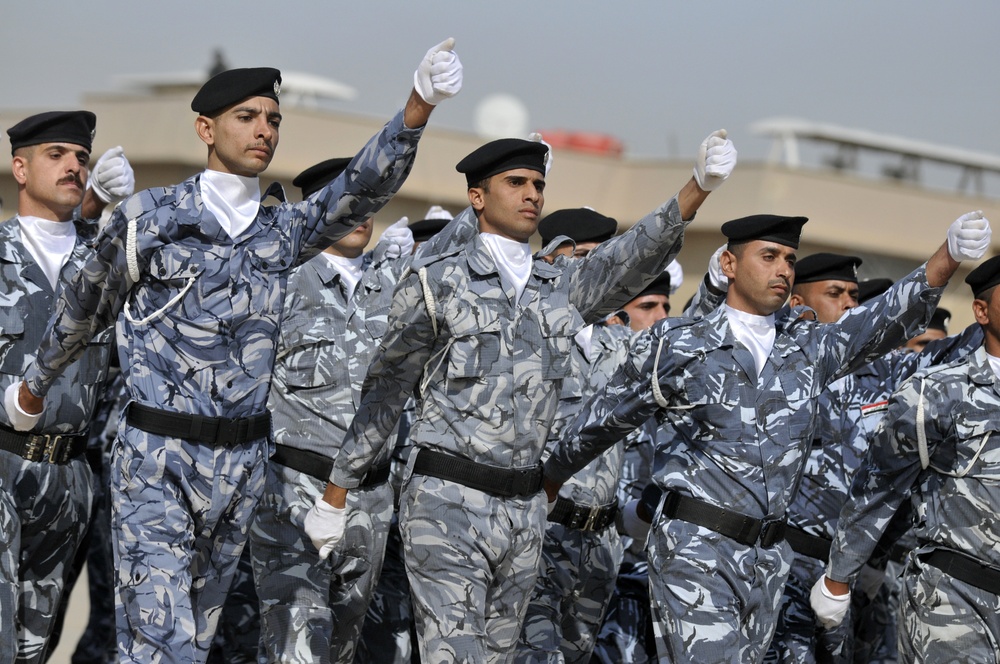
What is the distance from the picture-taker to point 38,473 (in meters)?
6.52

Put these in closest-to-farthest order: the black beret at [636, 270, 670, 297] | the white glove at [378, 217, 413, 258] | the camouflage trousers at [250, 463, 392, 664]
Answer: the camouflage trousers at [250, 463, 392, 664]
the white glove at [378, 217, 413, 258]
the black beret at [636, 270, 670, 297]

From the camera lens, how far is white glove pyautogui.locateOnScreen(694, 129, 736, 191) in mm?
5125

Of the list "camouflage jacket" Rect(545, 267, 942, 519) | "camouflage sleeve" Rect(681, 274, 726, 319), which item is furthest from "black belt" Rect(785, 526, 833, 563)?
"camouflage jacket" Rect(545, 267, 942, 519)

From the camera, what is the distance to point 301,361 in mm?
7117

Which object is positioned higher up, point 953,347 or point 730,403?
point 953,347

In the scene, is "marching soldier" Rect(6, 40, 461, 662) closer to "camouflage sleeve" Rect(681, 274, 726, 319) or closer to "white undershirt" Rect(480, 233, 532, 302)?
"white undershirt" Rect(480, 233, 532, 302)

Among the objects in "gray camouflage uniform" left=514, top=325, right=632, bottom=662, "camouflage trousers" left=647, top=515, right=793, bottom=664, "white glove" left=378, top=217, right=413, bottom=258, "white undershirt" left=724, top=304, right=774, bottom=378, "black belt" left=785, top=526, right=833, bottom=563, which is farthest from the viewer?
"white glove" left=378, top=217, right=413, bottom=258

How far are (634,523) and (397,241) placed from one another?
2.12m

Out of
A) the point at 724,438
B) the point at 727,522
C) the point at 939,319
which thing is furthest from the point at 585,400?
the point at 939,319

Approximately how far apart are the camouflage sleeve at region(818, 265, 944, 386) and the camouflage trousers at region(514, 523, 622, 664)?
5.79 feet

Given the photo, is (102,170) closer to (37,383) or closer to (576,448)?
(37,383)

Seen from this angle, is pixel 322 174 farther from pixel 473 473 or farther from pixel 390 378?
pixel 473 473

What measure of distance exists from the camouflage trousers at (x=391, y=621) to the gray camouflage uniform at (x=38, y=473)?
1701mm

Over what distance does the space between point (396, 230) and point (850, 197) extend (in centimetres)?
1634
